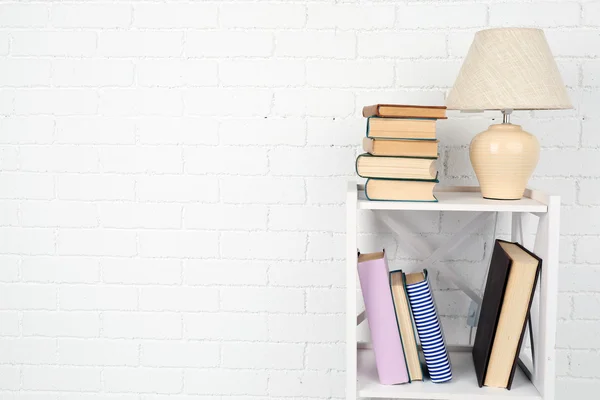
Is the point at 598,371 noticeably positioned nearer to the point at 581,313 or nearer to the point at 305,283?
the point at 581,313

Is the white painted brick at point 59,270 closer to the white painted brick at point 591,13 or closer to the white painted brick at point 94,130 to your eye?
the white painted brick at point 94,130

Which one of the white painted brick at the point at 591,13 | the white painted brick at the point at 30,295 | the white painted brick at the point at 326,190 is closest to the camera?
the white painted brick at the point at 591,13

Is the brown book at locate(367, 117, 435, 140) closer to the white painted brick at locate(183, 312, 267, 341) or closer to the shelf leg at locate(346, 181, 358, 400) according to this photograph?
the shelf leg at locate(346, 181, 358, 400)

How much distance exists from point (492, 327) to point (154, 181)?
1.08m

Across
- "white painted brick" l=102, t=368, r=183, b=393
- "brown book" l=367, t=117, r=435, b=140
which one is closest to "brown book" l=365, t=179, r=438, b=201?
"brown book" l=367, t=117, r=435, b=140

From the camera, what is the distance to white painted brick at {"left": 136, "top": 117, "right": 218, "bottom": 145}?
6.79ft

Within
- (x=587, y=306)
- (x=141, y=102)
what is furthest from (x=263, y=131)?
(x=587, y=306)

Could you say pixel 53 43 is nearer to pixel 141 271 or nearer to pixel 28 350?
pixel 141 271

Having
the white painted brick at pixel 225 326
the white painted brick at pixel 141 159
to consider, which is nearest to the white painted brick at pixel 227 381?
the white painted brick at pixel 225 326

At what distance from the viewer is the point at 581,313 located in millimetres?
2053

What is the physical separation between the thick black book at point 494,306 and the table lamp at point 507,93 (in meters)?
0.16

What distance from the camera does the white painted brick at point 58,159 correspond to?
2107 mm

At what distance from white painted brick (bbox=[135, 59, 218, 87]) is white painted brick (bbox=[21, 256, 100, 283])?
1.94 ft

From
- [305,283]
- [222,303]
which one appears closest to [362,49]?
[305,283]
